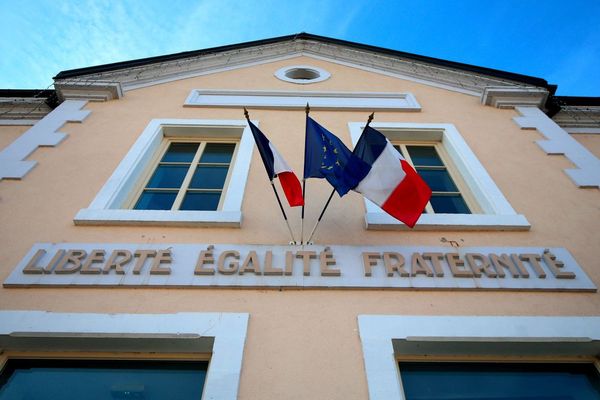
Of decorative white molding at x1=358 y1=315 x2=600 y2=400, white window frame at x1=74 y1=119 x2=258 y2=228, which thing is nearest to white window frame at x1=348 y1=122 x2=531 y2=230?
decorative white molding at x1=358 y1=315 x2=600 y2=400

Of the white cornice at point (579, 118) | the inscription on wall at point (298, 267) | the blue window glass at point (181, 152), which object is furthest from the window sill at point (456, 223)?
the white cornice at point (579, 118)

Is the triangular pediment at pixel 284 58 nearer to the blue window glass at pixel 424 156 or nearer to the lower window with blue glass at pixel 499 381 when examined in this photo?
the blue window glass at pixel 424 156

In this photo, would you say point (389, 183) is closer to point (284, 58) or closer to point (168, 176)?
point (168, 176)

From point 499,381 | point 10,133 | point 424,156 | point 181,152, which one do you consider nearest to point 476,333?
point 499,381

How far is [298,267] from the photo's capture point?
3.90 metres

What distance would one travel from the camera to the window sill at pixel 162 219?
14.3ft

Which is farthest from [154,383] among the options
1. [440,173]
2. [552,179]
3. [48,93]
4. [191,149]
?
[48,93]

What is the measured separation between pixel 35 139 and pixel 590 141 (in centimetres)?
899

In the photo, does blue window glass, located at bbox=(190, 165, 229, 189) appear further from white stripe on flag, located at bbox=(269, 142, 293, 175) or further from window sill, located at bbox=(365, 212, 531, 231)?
window sill, located at bbox=(365, 212, 531, 231)

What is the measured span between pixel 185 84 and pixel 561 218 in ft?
21.5

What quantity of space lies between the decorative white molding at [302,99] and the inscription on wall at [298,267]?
3460mm

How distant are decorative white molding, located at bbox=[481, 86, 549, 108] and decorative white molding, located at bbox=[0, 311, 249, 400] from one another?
5.83 metres

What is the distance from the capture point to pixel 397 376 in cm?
308

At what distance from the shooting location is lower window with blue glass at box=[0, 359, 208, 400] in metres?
3.11
